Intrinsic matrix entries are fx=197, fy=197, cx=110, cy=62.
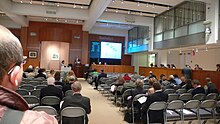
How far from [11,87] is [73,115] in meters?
3.07

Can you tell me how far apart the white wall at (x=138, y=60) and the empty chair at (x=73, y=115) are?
699 inches

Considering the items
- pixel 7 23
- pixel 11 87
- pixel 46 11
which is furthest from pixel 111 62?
pixel 11 87

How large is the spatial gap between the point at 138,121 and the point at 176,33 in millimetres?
9094

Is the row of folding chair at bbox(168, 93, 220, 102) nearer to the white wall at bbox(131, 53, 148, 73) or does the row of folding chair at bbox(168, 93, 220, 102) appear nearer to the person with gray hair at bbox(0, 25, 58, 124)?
the person with gray hair at bbox(0, 25, 58, 124)

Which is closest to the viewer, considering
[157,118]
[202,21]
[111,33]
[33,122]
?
[33,122]

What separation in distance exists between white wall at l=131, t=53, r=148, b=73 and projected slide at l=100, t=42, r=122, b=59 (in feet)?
6.72

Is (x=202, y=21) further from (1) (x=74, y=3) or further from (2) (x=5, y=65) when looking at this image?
(2) (x=5, y=65)

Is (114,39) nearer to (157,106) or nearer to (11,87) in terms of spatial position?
(157,106)

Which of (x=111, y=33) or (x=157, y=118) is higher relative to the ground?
(x=111, y=33)

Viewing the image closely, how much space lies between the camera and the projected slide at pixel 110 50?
21.0 meters

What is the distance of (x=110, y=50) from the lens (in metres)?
21.5

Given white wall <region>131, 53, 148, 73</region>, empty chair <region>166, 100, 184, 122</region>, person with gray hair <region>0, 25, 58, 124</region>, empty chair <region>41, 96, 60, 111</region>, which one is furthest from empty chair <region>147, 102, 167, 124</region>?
white wall <region>131, 53, 148, 73</region>

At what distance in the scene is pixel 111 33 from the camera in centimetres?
2205

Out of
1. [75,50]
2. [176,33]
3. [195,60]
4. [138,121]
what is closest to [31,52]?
[75,50]
